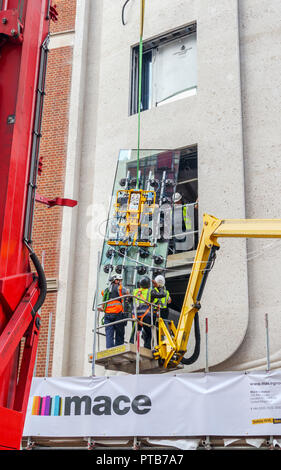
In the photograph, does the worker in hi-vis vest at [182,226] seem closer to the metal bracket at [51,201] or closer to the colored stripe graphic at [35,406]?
the colored stripe graphic at [35,406]

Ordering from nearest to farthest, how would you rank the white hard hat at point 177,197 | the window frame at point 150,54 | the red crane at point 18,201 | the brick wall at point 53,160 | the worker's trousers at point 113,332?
1. the red crane at point 18,201
2. the worker's trousers at point 113,332
3. the white hard hat at point 177,197
4. the brick wall at point 53,160
5. the window frame at point 150,54

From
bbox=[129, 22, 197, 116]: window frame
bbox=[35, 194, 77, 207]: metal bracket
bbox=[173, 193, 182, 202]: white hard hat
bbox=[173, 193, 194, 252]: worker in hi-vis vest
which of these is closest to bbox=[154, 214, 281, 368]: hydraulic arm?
bbox=[173, 193, 194, 252]: worker in hi-vis vest

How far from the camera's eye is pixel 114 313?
1245cm

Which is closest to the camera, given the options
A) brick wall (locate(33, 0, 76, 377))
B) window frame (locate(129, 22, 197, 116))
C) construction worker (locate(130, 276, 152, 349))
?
construction worker (locate(130, 276, 152, 349))

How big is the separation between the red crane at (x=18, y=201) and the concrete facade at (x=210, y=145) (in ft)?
28.2

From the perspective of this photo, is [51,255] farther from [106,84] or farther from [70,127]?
[106,84]

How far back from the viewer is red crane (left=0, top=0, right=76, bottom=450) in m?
4.67

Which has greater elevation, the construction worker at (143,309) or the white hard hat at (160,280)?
the white hard hat at (160,280)

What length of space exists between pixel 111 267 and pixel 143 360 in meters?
2.39

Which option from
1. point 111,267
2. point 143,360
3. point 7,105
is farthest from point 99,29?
point 7,105

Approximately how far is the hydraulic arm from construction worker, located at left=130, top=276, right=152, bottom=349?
38 centimetres

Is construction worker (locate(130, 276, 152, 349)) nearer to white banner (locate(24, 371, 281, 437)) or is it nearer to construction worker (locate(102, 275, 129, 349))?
construction worker (locate(102, 275, 129, 349))

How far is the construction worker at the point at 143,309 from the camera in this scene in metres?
12.1

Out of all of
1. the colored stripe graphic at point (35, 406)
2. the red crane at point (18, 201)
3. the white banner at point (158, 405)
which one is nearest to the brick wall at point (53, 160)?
the colored stripe graphic at point (35, 406)
